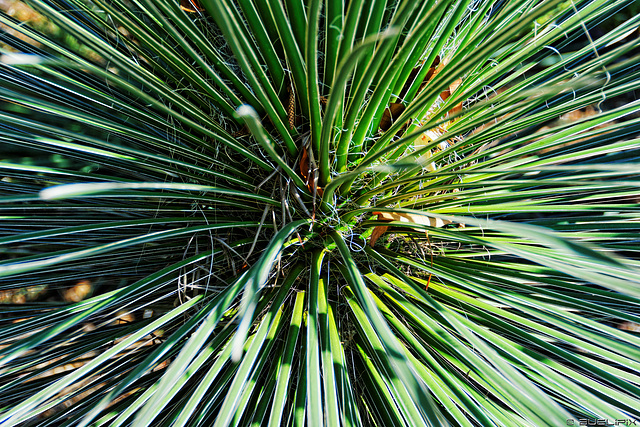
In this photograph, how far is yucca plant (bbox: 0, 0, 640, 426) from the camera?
0.50 meters

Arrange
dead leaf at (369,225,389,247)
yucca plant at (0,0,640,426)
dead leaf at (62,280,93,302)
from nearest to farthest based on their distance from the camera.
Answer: yucca plant at (0,0,640,426), dead leaf at (369,225,389,247), dead leaf at (62,280,93,302)

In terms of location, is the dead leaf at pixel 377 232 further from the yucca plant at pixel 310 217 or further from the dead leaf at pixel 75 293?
the dead leaf at pixel 75 293

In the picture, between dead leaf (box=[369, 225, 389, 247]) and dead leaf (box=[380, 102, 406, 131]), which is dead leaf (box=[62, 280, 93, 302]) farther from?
dead leaf (box=[380, 102, 406, 131])

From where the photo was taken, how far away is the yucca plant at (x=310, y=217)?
503 mm

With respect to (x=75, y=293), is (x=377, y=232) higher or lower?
higher

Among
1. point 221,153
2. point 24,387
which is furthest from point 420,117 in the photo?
point 24,387

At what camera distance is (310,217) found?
0.69 metres

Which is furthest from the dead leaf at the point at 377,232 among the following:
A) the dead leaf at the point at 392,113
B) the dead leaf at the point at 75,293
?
the dead leaf at the point at 75,293

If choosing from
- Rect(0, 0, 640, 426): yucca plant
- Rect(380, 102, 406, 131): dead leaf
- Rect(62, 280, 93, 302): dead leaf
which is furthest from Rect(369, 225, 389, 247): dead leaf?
Rect(62, 280, 93, 302): dead leaf

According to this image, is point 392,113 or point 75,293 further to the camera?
point 75,293

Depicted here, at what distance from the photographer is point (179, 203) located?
2.66 feet

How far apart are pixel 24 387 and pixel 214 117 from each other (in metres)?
0.80

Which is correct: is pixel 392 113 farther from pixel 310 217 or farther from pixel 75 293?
pixel 75 293

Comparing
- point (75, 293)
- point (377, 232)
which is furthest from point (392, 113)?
point (75, 293)
